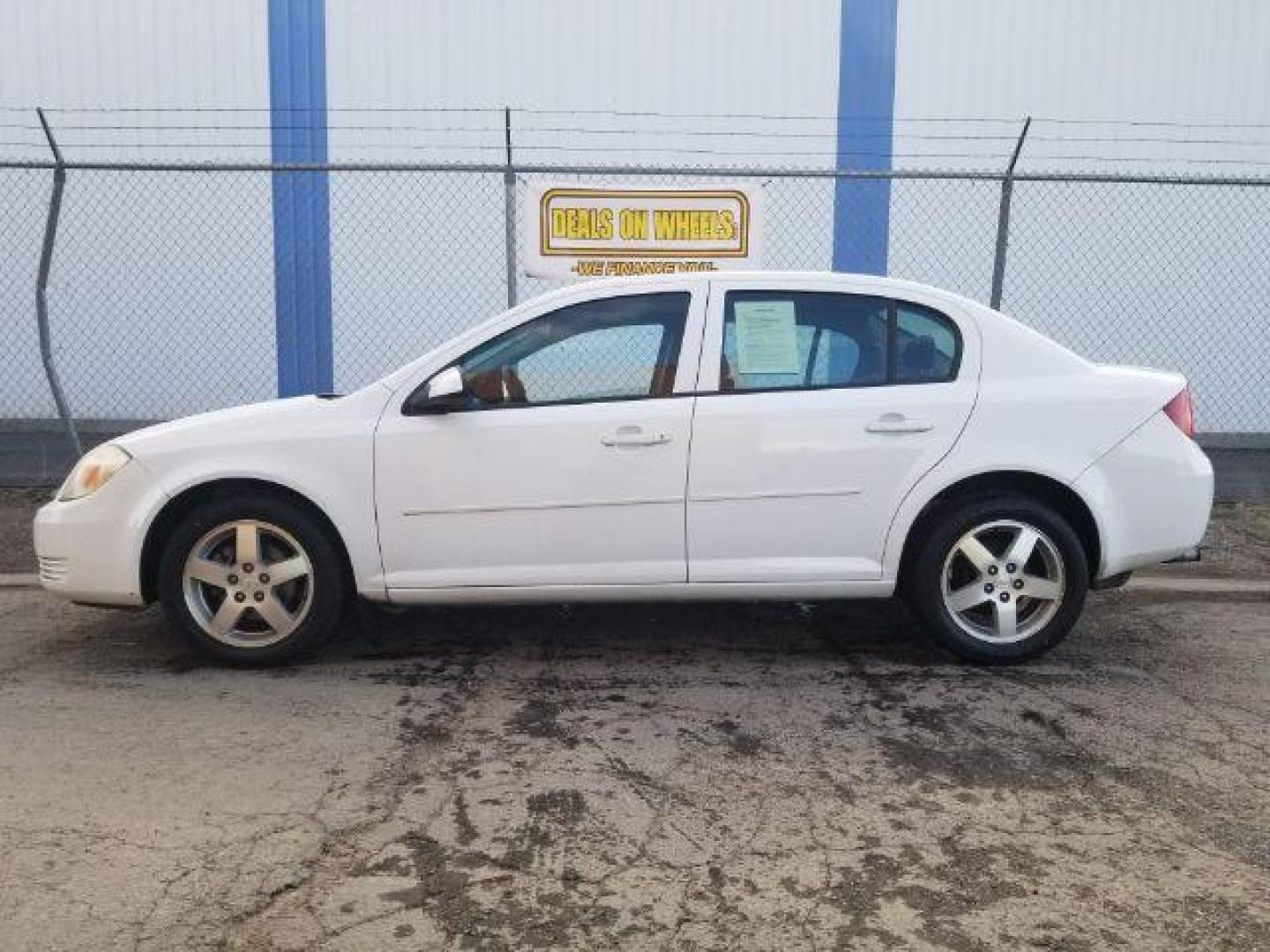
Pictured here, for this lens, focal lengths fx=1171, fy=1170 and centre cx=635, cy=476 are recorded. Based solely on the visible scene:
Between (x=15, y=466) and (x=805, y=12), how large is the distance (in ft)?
24.5

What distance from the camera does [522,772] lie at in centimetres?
372

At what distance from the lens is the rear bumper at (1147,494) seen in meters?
4.78

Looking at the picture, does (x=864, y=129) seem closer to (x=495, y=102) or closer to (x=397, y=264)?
(x=495, y=102)

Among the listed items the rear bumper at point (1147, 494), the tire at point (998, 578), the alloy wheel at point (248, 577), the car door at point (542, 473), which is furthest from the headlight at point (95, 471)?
the rear bumper at point (1147, 494)

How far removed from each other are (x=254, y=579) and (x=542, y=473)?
126 centimetres

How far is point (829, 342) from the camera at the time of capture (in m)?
4.88

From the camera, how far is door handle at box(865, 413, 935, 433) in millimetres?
4738

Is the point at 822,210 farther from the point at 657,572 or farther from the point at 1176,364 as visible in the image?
the point at 657,572

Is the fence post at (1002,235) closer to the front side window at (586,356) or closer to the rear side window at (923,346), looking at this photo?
the rear side window at (923,346)

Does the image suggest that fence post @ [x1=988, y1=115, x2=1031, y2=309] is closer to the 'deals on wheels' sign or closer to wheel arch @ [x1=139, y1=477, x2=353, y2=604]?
the 'deals on wheels' sign

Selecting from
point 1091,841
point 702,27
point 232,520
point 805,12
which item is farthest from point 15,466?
point 1091,841

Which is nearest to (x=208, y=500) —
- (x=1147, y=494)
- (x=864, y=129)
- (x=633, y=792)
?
(x=633, y=792)

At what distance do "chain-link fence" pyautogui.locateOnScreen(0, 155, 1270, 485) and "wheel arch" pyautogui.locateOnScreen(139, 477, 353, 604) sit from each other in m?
5.52

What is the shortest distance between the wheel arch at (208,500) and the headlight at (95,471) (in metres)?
0.26
